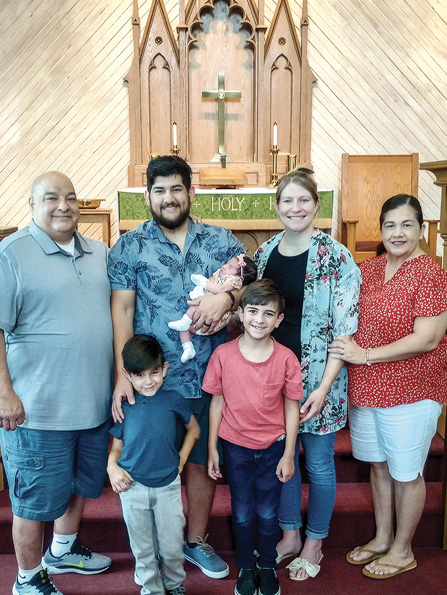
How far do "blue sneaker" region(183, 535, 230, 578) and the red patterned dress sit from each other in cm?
86

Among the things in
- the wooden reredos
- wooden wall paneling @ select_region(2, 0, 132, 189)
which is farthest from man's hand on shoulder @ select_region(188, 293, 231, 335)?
wooden wall paneling @ select_region(2, 0, 132, 189)

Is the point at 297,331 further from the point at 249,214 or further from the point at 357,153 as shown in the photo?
the point at 357,153

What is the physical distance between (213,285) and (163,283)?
0.20 m

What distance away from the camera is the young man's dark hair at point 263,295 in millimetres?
1929

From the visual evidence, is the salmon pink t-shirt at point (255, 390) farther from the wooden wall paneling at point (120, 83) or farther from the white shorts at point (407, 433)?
the wooden wall paneling at point (120, 83)

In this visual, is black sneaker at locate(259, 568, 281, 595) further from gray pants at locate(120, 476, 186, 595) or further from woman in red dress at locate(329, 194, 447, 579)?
woman in red dress at locate(329, 194, 447, 579)

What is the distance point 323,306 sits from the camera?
2084mm

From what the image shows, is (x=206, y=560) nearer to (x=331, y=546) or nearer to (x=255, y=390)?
(x=331, y=546)

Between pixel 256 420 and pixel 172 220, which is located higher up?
pixel 172 220

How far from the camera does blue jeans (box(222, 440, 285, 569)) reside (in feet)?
6.70

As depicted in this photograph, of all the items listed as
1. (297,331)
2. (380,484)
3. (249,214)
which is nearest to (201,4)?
(249,214)

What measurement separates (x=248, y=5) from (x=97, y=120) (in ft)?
5.86

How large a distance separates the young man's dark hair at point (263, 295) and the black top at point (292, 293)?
0.45 feet

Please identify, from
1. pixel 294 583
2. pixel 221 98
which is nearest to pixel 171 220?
pixel 294 583
